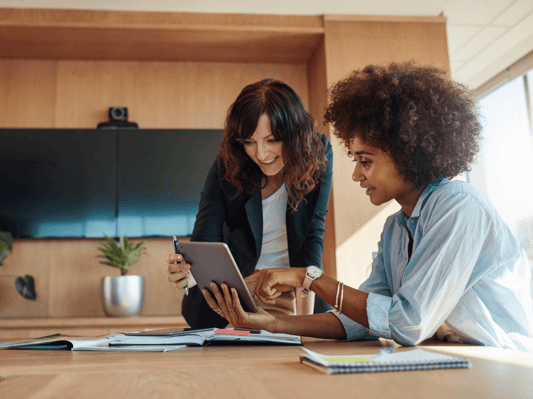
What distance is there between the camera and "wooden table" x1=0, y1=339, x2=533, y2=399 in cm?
54

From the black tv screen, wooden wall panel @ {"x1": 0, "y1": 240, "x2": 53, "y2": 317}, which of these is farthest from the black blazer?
wooden wall panel @ {"x1": 0, "y1": 240, "x2": 53, "y2": 317}

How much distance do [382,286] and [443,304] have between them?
33 centimetres

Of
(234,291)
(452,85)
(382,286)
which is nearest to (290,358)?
(234,291)

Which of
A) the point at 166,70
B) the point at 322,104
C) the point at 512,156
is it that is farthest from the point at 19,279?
the point at 512,156

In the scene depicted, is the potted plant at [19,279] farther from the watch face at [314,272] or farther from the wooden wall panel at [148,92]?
the watch face at [314,272]

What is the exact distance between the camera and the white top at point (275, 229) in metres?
1.70

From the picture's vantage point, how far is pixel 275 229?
1.70 meters

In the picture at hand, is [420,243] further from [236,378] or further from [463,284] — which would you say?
[236,378]

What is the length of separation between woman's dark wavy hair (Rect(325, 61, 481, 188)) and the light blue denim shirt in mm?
94

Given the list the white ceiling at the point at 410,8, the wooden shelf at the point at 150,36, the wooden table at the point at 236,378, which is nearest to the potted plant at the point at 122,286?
the wooden shelf at the point at 150,36

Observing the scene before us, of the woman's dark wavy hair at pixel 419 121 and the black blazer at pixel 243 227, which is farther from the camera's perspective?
the black blazer at pixel 243 227

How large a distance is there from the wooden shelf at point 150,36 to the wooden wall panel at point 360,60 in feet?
0.70

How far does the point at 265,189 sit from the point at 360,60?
6.35 feet

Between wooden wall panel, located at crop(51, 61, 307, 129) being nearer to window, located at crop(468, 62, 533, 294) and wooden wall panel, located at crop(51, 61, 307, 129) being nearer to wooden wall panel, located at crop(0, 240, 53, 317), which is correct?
wooden wall panel, located at crop(0, 240, 53, 317)
